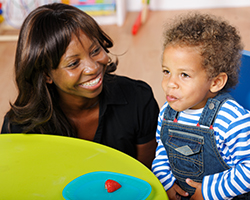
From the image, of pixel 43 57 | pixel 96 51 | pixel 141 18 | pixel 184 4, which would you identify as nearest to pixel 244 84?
pixel 96 51

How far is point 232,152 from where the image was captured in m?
1.04

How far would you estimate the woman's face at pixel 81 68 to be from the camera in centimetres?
114

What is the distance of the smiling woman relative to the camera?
3.76 feet

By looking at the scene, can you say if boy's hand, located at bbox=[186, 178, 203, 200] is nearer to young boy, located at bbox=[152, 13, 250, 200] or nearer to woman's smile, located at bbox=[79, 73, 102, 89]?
young boy, located at bbox=[152, 13, 250, 200]

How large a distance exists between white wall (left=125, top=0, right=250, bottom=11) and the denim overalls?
10.1ft

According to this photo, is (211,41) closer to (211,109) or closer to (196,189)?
(211,109)

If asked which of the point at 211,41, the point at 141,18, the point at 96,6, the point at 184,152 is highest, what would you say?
the point at 211,41

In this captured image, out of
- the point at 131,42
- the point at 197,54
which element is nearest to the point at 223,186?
the point at 197,54

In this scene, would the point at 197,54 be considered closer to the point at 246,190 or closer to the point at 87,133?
the point at 246,190

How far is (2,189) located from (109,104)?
0.59 meters

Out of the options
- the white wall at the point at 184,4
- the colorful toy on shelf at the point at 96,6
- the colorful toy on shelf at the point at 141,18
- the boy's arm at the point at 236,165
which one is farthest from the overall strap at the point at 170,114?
the white wall at the point at 184,4

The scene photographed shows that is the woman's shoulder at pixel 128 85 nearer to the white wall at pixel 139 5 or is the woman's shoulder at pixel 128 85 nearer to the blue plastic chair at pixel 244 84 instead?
the blue plastic chair at pixel 244 84

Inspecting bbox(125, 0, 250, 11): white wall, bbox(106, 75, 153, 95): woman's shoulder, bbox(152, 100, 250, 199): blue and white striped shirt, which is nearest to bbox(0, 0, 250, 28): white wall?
bbox(125, 0, 250, 11): white wall

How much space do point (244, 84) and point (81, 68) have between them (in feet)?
1.99
